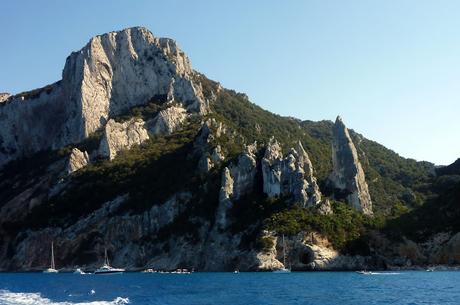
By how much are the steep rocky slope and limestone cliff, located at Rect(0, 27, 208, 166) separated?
0.39 metres

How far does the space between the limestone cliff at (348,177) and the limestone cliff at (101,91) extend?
4739 centimetres

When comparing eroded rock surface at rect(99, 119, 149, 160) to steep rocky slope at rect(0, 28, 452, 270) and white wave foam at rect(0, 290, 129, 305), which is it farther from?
white wave foam at rect(0, 290, 129, 305)

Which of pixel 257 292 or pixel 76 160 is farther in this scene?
pixel 76 160

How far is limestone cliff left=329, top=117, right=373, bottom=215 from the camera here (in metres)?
138

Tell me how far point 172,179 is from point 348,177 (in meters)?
38.8

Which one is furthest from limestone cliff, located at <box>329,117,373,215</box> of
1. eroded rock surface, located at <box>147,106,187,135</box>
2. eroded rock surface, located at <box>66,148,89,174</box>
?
eroded rock surface, located at <box>66,148,89,174</box>

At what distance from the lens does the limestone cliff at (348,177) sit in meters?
138

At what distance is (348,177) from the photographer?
140 metres

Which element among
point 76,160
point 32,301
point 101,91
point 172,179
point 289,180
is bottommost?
point 32,301

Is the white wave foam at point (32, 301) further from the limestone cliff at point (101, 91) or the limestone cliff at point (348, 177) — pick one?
the limestone cliff at point (101, 91)

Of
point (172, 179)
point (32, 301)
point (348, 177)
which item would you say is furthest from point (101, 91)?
point (32, 301)

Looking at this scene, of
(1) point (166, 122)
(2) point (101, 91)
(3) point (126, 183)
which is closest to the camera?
(3) point (126, 183)

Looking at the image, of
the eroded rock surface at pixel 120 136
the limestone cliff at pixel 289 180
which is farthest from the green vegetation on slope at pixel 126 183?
the limestone cliff at pixel 289 180

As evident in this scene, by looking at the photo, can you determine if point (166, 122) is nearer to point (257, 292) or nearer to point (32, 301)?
point (257, 292)
